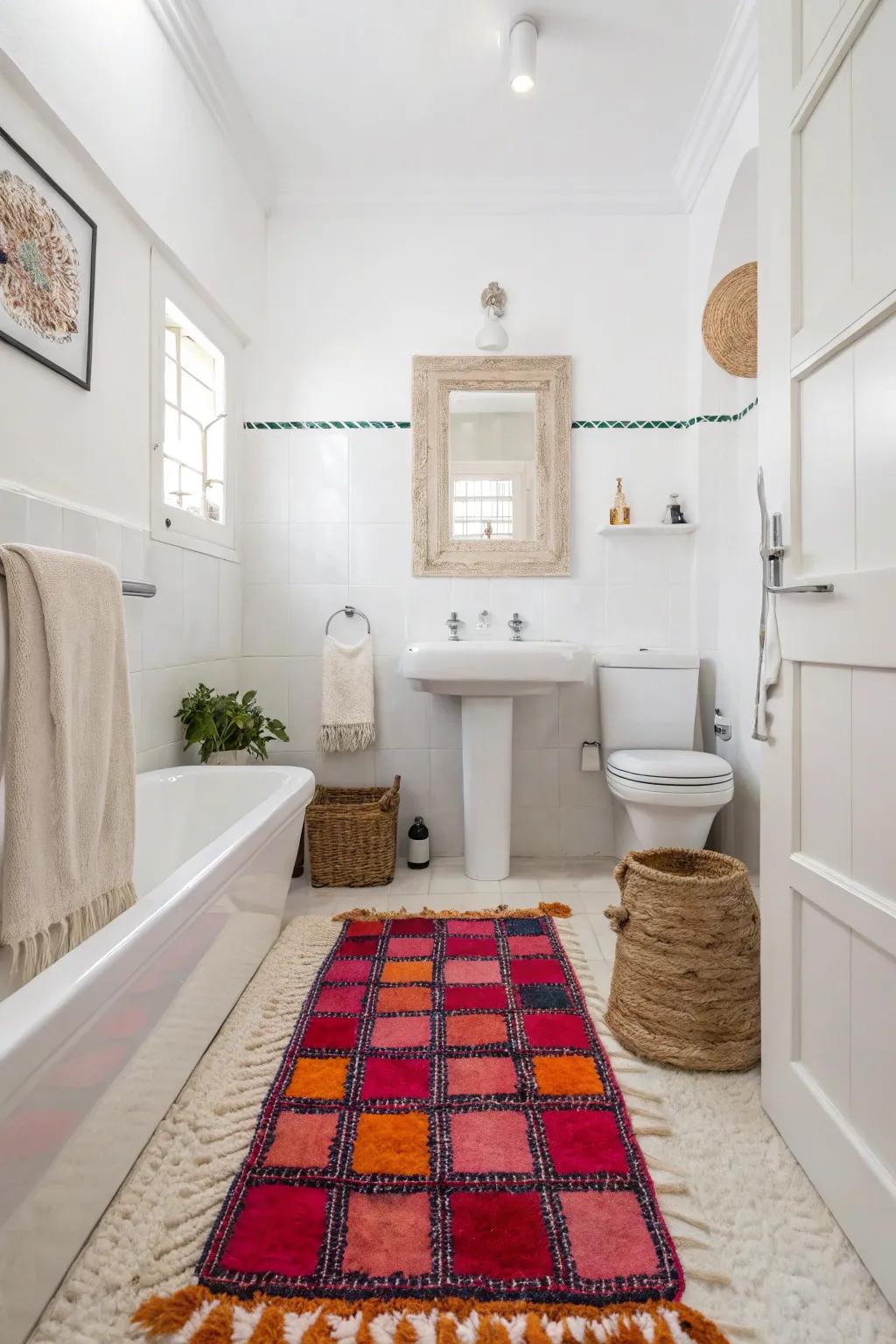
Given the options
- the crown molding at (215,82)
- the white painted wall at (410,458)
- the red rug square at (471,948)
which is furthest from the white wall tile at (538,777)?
the crown molding at (215,82)

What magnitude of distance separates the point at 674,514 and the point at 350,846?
1.72 metres

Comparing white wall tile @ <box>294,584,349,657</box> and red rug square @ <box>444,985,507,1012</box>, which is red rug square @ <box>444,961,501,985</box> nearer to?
red rug square @ <box>444,985,507,1012</box>

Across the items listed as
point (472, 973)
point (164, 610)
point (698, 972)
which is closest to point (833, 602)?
point (698, 972)

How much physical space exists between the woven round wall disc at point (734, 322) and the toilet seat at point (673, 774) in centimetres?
136

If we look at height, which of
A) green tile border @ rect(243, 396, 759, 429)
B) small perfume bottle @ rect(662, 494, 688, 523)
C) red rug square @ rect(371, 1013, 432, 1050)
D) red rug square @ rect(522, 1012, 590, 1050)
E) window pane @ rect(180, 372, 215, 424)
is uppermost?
green tile border @ rect(243, 396, 759, 429)

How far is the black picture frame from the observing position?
128cm

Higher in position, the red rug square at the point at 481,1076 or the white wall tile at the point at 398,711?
the white wall tile at the point at 398,711

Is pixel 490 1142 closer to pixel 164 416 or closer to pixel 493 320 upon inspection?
pixel 164 416

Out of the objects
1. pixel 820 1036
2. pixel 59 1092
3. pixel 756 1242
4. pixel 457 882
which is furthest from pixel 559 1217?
pixel 457 882

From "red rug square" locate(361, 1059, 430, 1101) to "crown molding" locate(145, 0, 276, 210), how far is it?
2.62 meters

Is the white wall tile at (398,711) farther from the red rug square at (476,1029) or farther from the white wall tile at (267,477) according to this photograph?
the red rug square at (476,1029)

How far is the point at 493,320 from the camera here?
2547 millimetres

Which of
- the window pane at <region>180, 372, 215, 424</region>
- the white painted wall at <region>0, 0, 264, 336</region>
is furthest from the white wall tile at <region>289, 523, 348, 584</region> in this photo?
the white painted wall at <region>0, 0, 264, 336</region>

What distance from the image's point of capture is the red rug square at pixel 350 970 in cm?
169
